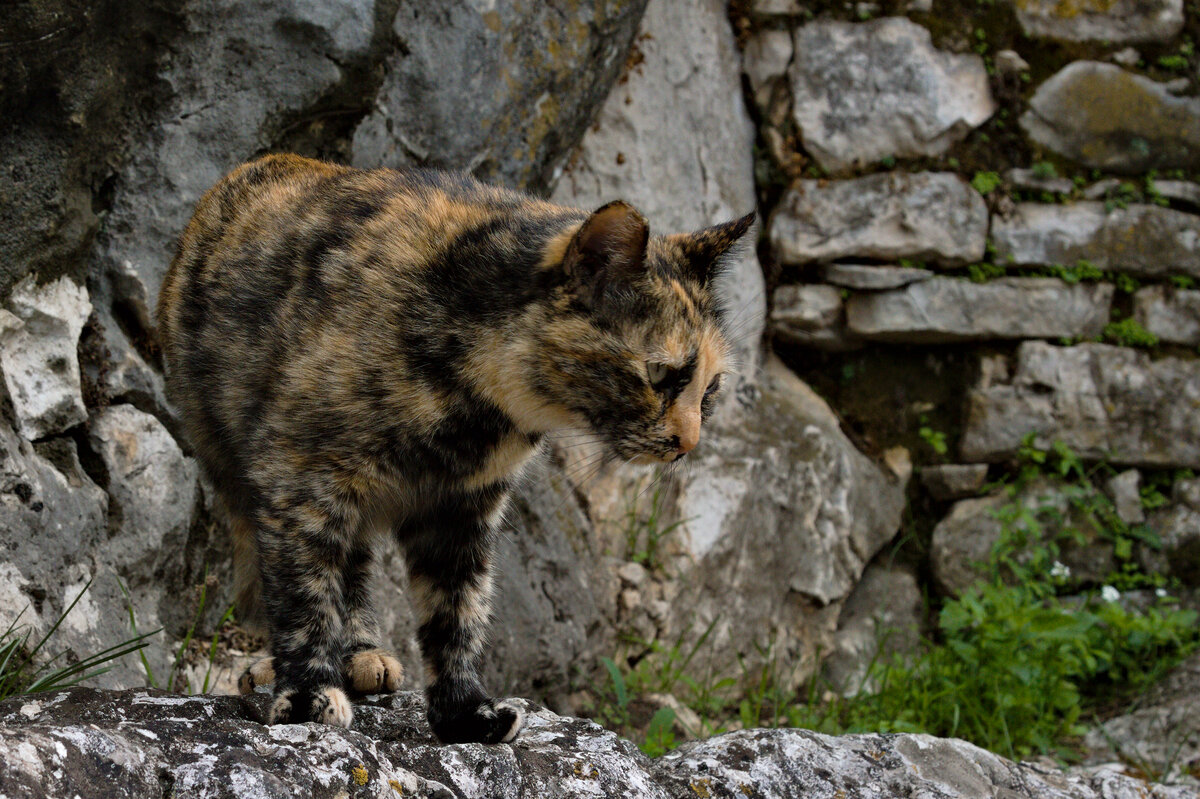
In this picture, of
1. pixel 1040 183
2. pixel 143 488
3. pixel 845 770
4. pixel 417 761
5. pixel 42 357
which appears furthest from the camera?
pixel 1040 183

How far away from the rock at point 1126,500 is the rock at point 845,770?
3.09 m

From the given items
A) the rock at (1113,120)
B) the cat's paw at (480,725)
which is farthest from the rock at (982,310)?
the cat's paw at (480,725)

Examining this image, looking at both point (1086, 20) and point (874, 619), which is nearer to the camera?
point (874, 619)

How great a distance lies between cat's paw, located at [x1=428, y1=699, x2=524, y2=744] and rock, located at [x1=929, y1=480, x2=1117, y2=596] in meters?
3.76

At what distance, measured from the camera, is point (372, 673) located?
2773mm

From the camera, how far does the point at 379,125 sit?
4.07m

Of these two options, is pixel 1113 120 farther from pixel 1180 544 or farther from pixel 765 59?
pixel 1180 544

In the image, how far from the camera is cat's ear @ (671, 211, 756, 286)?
9.15 ft

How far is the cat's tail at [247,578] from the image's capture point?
305 cm

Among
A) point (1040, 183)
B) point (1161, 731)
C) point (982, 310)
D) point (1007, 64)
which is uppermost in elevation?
point (1007, 64)

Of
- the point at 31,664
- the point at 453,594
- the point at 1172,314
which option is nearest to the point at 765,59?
the point at 1172,314

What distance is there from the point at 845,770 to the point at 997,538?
3.42 meters

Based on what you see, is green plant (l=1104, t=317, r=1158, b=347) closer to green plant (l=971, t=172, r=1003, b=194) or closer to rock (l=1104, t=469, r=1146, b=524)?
rock (l=1104, t=469, r=1146, b=524)

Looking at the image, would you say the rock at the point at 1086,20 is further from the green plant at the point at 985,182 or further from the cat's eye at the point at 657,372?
the cat's eye at the point at 657,372
